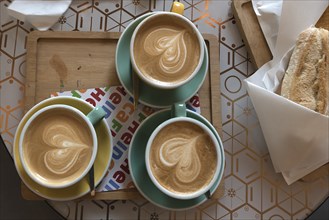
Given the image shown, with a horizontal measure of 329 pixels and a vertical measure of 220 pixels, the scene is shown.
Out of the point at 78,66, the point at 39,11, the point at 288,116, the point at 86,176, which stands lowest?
the point at 86,176

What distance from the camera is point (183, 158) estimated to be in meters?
0.85

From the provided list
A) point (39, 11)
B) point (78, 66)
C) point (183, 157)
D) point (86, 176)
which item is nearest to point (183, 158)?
point (183, 157)

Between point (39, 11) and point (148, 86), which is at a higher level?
point (39, 11)

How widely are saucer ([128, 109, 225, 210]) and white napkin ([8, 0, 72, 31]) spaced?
0.34m

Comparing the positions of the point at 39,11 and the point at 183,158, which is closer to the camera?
the point at 183,158

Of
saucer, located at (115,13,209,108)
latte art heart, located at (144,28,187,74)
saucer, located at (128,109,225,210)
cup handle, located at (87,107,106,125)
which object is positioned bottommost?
saucer, located at (128,109,225,210)

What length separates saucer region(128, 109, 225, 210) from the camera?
91 cm

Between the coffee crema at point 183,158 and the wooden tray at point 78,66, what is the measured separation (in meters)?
0.12

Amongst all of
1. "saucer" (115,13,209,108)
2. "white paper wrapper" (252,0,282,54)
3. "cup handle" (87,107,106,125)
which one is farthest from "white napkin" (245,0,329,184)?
"cup handle" (87,107,106,125)

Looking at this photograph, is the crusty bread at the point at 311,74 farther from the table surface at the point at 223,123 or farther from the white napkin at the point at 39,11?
Result: the white napkin at the point at 39,11

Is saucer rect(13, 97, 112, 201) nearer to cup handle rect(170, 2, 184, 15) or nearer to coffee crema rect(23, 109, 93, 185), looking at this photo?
coffee crema rect(23, 109, 93, 185)

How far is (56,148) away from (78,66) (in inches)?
8.8

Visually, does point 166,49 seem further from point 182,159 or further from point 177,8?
point 182,159

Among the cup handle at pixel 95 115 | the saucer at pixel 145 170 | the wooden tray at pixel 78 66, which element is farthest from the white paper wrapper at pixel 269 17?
the cup handle at pixel 95 115
